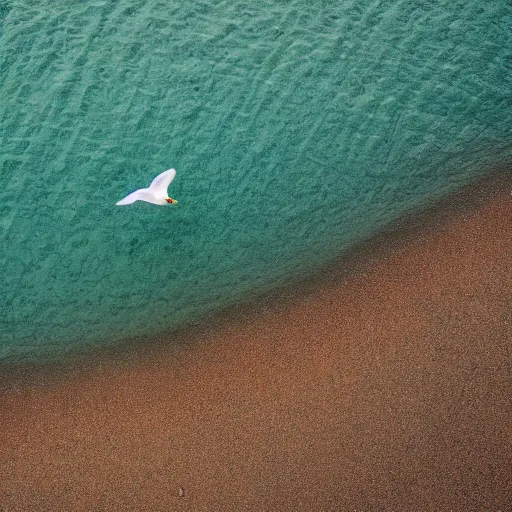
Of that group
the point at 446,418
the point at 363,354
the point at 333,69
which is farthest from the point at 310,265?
the point at 333,69

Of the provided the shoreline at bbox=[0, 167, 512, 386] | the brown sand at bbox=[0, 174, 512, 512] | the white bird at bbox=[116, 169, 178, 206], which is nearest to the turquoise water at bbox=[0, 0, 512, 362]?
the shoreline at bbox=[0, 167, 512, 386]

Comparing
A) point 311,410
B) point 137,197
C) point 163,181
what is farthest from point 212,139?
point 311,410

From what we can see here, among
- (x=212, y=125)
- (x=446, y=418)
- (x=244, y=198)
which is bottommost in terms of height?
(x=446, y=418)

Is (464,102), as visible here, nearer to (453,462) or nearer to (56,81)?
(453,462)

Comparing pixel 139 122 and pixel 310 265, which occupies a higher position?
pixel 139 122

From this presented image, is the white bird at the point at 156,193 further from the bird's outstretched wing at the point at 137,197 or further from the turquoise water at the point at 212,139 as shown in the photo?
the turquoise water at the point at 212,139

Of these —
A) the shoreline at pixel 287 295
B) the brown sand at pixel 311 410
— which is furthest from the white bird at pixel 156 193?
the brown sand at pixel 311 410
